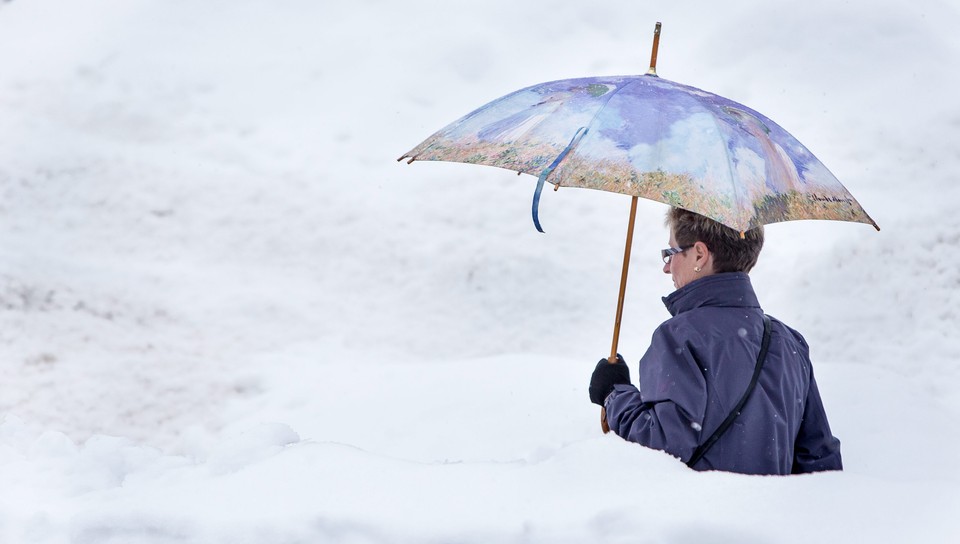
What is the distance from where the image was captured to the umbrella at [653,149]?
2703 mm

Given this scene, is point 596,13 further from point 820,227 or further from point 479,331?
point 479,331

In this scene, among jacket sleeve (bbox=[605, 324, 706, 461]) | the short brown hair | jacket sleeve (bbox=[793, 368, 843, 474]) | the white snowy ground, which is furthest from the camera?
jacket sleeve (bbox=[793, 368, 843, 474])

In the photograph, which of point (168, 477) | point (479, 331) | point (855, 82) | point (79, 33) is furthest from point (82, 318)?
point (855, 82)

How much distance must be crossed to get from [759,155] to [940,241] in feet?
14.4

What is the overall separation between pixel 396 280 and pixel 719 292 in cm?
426

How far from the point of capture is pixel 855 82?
8.19 metres

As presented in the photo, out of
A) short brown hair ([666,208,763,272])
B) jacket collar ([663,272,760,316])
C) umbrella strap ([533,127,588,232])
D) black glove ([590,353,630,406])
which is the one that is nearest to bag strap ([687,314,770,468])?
jacket collar ([663,272,760,316])

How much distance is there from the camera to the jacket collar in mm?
2742

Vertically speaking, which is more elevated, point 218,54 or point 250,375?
point 218,54

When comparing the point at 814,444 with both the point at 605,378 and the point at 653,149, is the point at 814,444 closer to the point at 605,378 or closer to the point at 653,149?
the point at 605,378

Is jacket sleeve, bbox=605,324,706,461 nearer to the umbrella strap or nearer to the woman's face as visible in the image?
the woman's face

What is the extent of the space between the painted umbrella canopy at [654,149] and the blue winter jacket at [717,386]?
299 millimetres

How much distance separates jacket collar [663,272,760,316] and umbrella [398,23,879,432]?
8.1 inches

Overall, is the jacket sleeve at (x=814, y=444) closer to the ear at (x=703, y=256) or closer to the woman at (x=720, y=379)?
the woman at (x=720, y=379)
